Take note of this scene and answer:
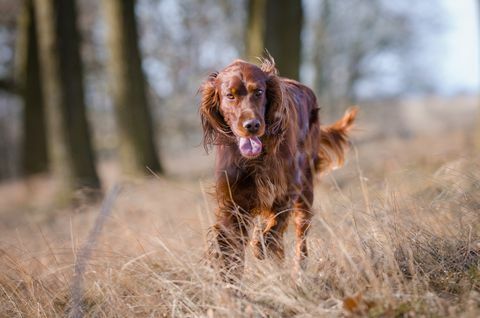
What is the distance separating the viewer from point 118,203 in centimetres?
598

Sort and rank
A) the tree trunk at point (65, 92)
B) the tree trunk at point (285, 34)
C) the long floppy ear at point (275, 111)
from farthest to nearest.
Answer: the tree trunk at point (65, 92)
the tree trunk at point (285, 34)
the long floppy ear at point (275, 111)

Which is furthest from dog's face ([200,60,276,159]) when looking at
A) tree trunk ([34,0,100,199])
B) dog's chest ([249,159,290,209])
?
tree trunk ([34,0,100,199])

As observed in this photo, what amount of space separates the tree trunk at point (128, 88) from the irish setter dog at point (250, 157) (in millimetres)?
4889

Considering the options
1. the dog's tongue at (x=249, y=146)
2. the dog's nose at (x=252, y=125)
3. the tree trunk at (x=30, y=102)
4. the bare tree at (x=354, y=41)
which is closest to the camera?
the dog's nose at (x=252, y=125)

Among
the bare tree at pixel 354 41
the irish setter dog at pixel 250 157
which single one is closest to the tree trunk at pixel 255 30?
the irish setter dog at pixel 250 157

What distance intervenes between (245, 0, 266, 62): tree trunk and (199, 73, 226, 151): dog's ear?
12.0ft

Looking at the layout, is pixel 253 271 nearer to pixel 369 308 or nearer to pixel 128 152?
pixel 369 308

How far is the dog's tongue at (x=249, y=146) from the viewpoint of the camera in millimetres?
2533

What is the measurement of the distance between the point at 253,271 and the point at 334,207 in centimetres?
83

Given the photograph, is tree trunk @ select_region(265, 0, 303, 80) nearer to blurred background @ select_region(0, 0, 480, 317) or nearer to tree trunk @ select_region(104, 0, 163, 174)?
blurred background @ select_region(0, 0, 480, 317)

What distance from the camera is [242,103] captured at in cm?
252

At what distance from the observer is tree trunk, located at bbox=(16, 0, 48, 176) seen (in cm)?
1010

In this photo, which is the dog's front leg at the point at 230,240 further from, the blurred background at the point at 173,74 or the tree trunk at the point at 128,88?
the tree trunk at the point at 128,88

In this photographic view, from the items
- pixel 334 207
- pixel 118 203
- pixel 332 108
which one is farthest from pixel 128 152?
pixel 332 108
